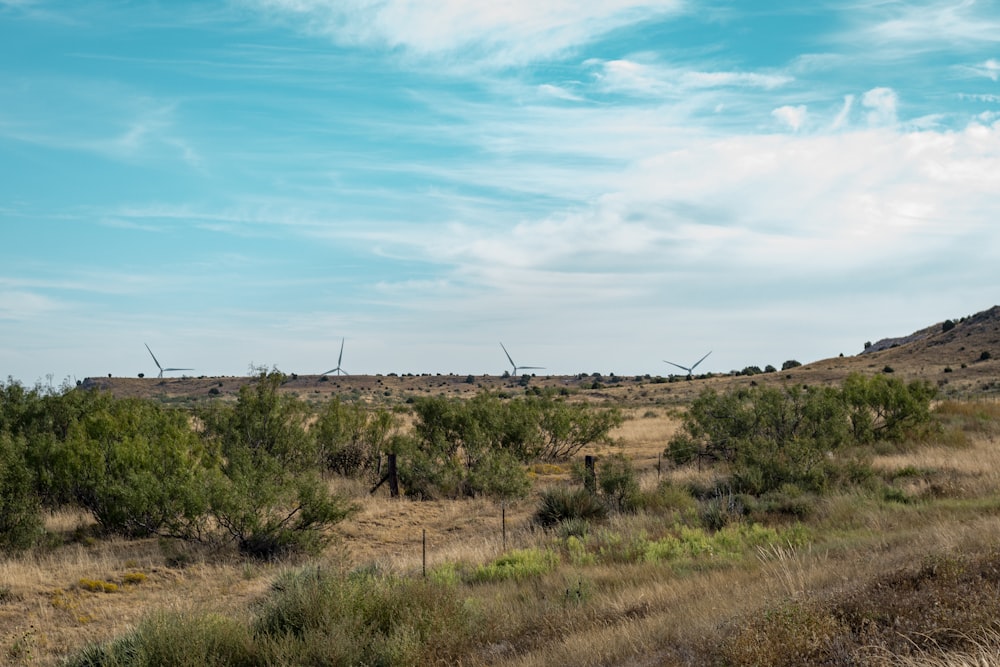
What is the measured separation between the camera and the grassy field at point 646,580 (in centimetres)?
695

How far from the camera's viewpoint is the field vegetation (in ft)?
26.2

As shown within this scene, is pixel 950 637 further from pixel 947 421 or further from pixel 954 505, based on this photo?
pixel 947 421

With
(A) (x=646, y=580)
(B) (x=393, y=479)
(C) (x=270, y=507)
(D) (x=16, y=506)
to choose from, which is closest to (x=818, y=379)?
→ (B) (x=393, y=479)

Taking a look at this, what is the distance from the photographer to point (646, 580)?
11.1 metres

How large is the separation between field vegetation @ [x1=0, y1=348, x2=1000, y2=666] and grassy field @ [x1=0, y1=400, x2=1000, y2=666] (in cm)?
5

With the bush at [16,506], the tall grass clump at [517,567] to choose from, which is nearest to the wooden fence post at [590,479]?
the tall grass clump at [517,567]

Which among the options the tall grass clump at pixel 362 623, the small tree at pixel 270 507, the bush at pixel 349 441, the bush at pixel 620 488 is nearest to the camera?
the tall grass clump at pixel 362 623

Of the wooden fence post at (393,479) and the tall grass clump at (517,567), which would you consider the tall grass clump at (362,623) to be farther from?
the wooden fence post at (393,479)

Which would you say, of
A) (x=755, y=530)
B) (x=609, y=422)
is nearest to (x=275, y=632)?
(x=755, y=530)

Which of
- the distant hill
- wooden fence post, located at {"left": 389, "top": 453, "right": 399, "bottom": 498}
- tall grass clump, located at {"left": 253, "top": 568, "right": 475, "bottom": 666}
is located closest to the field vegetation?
tall grass clump, located at {"left": 253, "top": 568, "right": 475, "bottom": 666}

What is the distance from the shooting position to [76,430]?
1877 cm

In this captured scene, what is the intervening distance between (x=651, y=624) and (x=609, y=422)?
23.1 m

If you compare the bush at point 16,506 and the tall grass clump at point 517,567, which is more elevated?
the bush at point 16,506

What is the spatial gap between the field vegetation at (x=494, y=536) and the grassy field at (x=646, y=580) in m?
0.05
